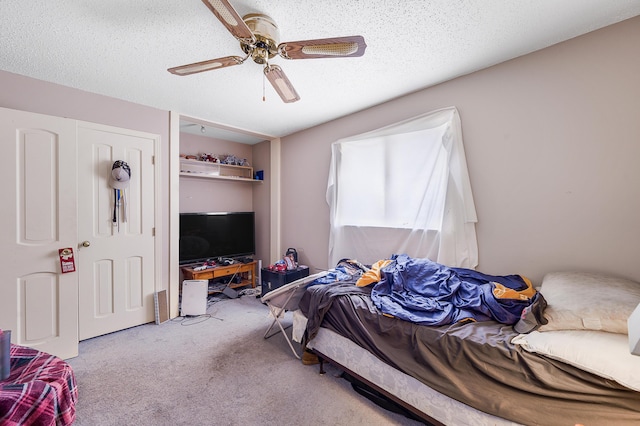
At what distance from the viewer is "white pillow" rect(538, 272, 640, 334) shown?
1182mm

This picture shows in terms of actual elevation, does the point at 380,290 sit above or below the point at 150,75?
below

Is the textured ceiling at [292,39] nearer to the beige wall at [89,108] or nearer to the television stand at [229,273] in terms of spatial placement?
the beige wall at [89,108]

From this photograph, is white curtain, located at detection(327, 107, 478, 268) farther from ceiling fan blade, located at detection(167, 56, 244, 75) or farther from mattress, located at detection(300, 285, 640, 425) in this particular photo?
ceiling fan blade, located at detection(167, 56, 244, 75)

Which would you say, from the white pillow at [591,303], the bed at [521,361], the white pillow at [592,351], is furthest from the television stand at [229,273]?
the white pillow at [591,303]

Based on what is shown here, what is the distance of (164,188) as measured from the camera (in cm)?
303

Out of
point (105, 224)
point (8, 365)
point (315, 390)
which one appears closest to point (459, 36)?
point (315, 390)

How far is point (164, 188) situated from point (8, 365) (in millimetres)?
2207

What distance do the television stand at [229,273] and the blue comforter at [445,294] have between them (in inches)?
95.4

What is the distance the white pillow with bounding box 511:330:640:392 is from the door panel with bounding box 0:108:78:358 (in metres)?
3.35

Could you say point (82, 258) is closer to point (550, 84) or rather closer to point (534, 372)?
point (534, 372)

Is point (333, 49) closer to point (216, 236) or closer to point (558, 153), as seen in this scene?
point (558, 153)

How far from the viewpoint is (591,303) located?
127cm

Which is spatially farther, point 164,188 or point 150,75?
point 164,188

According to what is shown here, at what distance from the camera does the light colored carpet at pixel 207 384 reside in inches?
62.9
